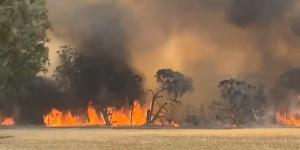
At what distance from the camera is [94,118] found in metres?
174

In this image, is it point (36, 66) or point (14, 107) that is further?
point (14, 107)

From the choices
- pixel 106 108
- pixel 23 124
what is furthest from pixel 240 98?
pixel 23 124

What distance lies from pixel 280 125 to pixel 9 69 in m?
141

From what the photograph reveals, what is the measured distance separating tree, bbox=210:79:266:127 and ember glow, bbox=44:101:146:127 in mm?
28460

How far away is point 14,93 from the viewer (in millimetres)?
85500

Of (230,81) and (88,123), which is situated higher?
(230,81)

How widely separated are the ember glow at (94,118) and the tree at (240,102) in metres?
28.5

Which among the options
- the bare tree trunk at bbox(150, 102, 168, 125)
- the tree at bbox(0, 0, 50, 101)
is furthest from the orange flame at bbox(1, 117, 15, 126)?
the tree at bbox(0, 0, 50, 101)

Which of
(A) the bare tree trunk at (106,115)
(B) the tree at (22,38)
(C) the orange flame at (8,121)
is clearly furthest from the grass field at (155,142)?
(C) the orange flame at (8,121)

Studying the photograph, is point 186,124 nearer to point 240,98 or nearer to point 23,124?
point 240,98

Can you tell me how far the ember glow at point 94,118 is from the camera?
17362cm

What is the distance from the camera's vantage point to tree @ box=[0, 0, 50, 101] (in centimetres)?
5572

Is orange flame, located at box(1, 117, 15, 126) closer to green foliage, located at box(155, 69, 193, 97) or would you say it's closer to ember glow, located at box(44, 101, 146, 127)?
ember glow, located at box(44, 101, 146, 127)

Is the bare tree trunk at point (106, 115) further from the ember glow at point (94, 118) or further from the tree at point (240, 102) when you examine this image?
the tree at point (240, 102)
